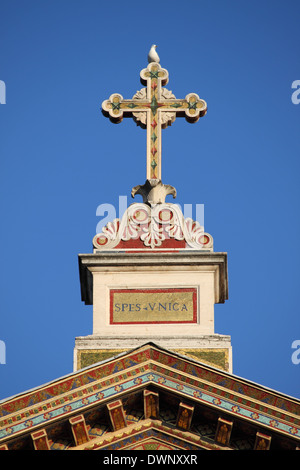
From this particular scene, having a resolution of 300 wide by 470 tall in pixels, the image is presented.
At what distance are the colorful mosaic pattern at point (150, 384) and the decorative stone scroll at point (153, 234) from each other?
6223mm

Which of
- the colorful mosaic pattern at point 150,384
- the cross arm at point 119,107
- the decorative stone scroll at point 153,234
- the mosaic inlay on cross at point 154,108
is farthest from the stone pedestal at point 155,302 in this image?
the colorful mosaic pattern at point 150,384

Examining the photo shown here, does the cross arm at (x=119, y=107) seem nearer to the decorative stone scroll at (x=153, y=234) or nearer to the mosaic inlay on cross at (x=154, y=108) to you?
the mosaic inlay on cross at (x=154, y=108)

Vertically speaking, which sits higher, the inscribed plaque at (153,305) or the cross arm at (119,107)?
the cross arm at (119,107)

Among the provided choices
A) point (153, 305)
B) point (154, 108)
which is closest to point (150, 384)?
point (153, 305)

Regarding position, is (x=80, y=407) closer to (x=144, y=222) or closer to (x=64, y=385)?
(x=64, y=385)

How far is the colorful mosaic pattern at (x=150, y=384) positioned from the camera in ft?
82.3

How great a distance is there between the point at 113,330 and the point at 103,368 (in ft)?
16.2

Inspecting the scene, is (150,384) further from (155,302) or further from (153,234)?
(153,234)

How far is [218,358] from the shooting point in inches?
1161

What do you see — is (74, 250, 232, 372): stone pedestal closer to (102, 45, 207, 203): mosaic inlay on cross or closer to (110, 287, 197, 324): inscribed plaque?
(110, 287, 197, 324): inscribed plaque

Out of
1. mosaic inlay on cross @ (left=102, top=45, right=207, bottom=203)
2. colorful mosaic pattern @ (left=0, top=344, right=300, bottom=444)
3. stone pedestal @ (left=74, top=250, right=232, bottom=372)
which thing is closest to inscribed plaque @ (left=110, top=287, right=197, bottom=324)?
stone pedestal @ (left=74, top=250, right=232, bottom=372)

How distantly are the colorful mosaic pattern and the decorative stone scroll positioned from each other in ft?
20.4

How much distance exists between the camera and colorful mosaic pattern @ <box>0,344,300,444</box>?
25094 mm

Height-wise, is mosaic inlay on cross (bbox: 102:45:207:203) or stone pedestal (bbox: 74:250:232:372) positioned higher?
mosaic inlay on cross (bbox: 102:45:207:203)
